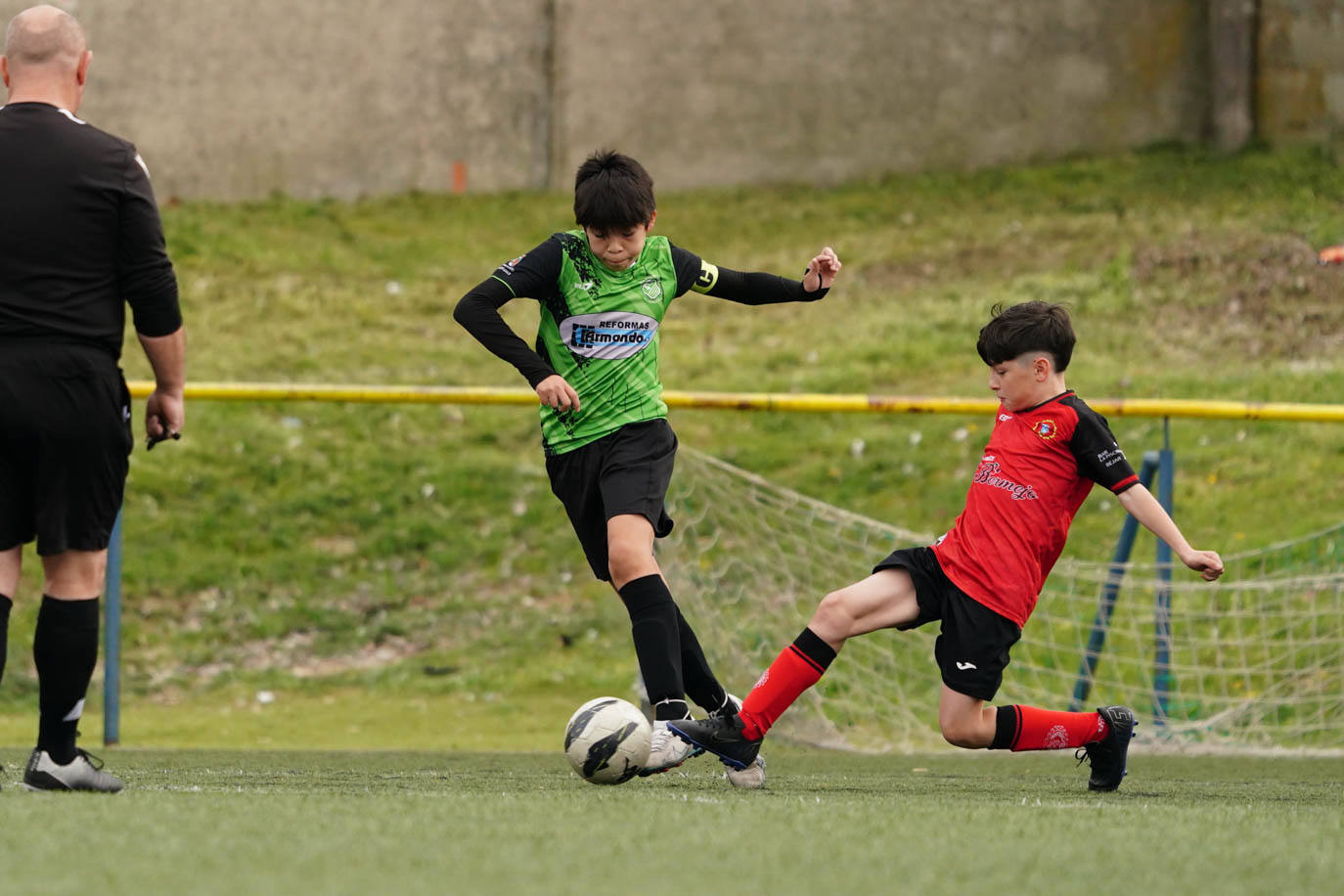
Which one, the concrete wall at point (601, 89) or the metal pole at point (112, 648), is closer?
the metal pole at point (112, 648)

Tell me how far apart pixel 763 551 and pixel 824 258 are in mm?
2594

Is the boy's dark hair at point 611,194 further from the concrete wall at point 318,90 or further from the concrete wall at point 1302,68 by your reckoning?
the concrete wall at point 1302,68

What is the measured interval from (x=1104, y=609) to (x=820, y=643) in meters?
Result: 2.76

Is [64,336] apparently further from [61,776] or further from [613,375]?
[613,375]

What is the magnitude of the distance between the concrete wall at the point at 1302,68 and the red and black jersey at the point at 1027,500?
10.9 metres

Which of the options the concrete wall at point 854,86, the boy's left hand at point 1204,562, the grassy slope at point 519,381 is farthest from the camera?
the concrete wall at point 854,86

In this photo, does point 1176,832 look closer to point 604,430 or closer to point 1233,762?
point 604,430

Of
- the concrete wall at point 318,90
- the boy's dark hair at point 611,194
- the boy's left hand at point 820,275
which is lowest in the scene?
the boy's left hand at point 820,275

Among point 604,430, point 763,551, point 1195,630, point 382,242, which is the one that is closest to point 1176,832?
point 604,430

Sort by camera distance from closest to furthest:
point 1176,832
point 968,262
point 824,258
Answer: point 1176,832, point 824,258, point 968,262

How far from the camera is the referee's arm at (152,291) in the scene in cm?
367

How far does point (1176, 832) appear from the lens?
330 centimetres

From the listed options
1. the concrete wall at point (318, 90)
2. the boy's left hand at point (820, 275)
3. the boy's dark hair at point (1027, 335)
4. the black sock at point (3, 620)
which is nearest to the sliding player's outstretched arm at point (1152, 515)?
the boy's dark hair at point (1027, 335)

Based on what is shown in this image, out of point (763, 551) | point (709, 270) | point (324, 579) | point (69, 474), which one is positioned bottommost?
point (324, 579)
